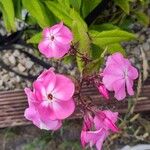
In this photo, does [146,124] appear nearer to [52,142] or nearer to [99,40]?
[52,142]

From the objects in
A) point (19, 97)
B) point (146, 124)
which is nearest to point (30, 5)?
point (19, 97)

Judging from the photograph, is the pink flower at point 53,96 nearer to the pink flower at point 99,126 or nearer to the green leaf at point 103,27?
the pink flower at point 99,126

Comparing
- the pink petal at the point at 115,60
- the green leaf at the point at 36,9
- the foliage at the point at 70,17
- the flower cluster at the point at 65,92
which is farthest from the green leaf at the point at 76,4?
the pink petal at the point at 115,60

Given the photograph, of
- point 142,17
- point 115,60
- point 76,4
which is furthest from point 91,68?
point 142,17

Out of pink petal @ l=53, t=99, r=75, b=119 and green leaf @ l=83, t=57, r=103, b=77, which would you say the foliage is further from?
pink petal @ l=53, t=99, r=75, b=119

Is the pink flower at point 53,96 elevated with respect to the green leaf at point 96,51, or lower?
elevated

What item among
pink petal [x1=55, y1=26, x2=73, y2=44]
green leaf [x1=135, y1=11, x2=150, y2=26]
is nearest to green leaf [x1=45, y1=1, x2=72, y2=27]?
green leaf [x1=135, y1=11, x2=150, y2=26]

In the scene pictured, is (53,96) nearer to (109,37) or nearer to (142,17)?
(109,37)

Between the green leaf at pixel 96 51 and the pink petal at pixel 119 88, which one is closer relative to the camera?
the pink petal at pixel 119 88
